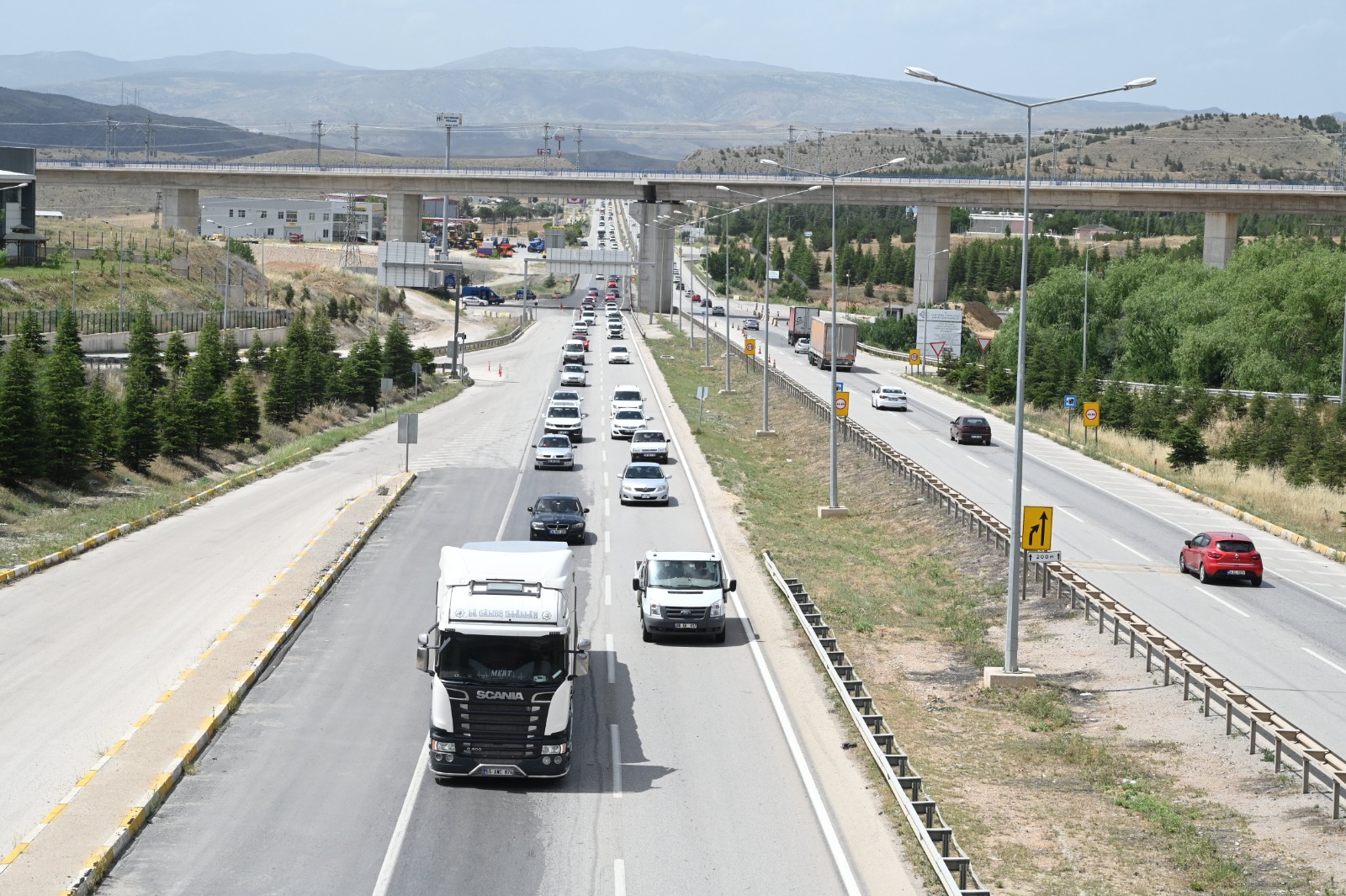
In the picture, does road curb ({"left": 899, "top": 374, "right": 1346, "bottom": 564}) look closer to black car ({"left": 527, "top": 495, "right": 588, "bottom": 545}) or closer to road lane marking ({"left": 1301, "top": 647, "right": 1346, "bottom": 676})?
road lane marking ({"left": 1301, "top": 647, "right": 1346, "bottom": 676})

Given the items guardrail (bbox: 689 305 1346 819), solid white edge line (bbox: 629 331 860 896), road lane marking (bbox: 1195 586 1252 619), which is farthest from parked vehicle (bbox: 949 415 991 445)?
solid white edge line (bbox: 629 331 860 896)

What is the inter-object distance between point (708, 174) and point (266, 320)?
64950 millimetres

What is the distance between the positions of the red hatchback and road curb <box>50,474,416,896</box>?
2133 centimetres

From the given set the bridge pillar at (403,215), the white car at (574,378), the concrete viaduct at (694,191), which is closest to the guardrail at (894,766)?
the white car at (574,378)

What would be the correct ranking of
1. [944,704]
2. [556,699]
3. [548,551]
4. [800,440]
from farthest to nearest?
1. [800,440]
2. [944,704]
3. [548,551]
4. [556,699]

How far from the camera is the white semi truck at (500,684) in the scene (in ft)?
62.3

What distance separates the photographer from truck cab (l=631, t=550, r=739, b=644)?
27.8 m

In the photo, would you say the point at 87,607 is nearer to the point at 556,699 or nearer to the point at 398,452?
the point at 556,699

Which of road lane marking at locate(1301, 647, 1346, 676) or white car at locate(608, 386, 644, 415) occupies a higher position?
white car at locate(608, 386, 644, 415)

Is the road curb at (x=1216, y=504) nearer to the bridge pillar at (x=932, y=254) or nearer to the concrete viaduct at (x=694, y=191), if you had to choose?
the concrete viaduct at (x=694, y=191)

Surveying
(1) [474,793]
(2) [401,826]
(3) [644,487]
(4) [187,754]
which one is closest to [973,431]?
(3) [644,487]

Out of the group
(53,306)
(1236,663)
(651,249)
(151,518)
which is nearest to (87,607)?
(151,518)

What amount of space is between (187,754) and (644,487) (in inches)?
1003

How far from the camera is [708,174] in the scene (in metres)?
157
